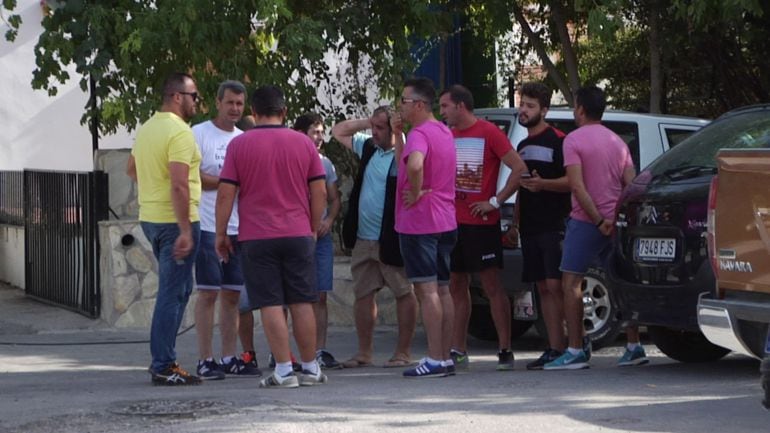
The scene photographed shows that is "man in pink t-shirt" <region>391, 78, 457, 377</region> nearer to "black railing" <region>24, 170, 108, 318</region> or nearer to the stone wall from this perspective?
the stone wall

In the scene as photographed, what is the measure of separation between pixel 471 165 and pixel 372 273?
1.08m

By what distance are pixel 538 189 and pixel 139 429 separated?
357cm

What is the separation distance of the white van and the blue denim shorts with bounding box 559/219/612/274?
Result: 2.82 ft

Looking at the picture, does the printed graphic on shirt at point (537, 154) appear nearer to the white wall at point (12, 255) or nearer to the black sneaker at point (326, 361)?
the black sneaker at point (326, 361)

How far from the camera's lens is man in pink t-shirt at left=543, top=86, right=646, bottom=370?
948 centimetres

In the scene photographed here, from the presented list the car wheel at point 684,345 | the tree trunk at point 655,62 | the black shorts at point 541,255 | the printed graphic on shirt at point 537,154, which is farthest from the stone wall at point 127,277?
the tree trunk at point 655,62

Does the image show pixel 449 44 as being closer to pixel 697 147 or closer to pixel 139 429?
pixel 697 147

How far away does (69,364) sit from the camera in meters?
10.5

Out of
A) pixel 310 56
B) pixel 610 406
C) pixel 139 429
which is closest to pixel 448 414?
pixel 610 406

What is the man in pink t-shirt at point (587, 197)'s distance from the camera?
948 cm

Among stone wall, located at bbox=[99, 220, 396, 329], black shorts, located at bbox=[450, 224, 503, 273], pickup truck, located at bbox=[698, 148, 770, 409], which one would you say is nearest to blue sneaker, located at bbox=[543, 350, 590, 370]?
black shorts, located at bbox=[450, 224, 503, 273]

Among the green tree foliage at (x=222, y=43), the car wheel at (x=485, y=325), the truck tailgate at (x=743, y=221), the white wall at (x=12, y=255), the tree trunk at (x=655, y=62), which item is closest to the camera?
the truck tailgate at (x=743, y=221)

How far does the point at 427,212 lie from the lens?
9.18m

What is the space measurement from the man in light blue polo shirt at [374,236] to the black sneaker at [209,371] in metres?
1.17
